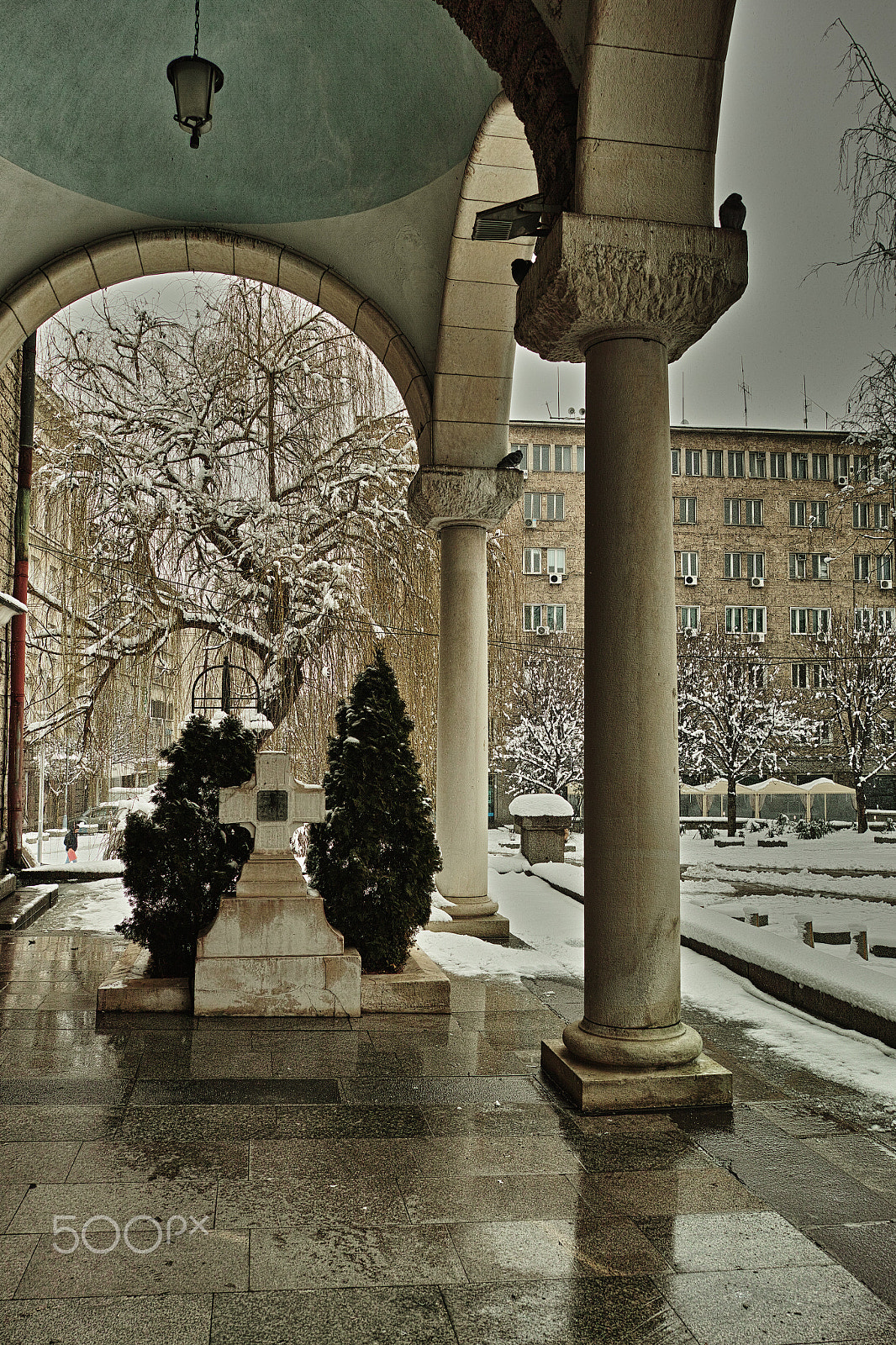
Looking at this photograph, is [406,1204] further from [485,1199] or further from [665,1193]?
[665,1193]

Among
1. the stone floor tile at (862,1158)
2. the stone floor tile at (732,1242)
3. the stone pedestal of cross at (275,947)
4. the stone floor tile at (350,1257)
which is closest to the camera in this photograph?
the stone floor tile at (350,1257)

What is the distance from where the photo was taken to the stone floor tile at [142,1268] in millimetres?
3127

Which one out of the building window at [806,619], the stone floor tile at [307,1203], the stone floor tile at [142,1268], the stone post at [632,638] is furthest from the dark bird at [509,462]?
the building window at [806,619]

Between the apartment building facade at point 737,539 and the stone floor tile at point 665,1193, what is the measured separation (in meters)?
43.8

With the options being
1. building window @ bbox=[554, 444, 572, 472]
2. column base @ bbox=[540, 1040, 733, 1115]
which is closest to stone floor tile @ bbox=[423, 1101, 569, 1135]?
column base @ bbox=[540, 1040, 733, 1115]

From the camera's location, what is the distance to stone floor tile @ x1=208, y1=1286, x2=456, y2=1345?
114 inches

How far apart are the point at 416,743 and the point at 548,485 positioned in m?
36.4

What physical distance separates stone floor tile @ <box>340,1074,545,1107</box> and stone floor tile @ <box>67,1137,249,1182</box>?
82cm

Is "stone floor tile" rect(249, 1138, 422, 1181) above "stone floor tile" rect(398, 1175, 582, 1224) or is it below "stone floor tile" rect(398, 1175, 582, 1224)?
above

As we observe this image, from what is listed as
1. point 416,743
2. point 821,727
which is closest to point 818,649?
point 821,727

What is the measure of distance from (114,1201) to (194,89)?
6554 millimetres

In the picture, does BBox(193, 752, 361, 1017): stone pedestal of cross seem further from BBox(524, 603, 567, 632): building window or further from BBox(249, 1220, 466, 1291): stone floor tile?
BBox(524, 603, 567, 632): building window

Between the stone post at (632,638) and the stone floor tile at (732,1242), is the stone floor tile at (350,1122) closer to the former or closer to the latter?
the stone post at (632,638)

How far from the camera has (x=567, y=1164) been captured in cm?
418
